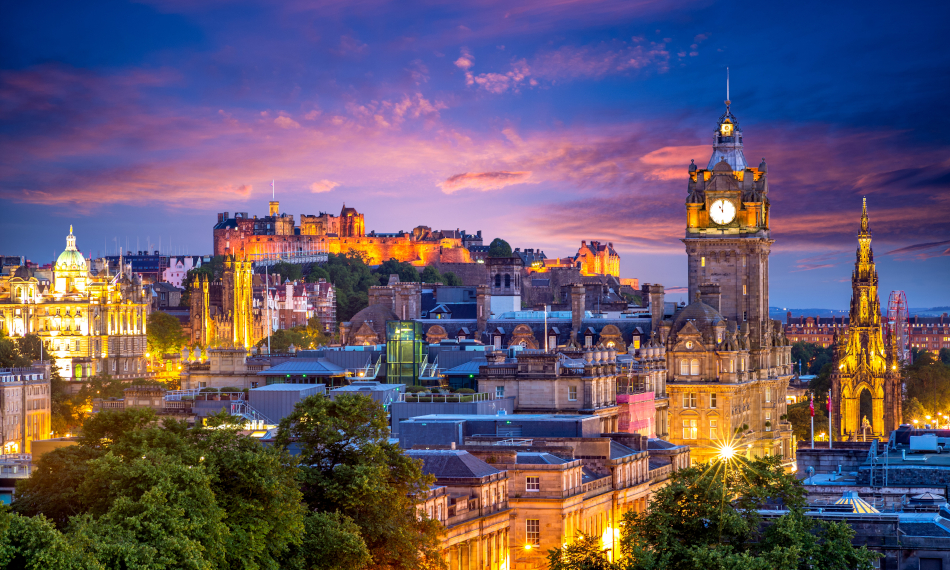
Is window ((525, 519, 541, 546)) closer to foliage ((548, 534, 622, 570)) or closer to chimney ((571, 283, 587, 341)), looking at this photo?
foliage ((548, 534, 622, 570))

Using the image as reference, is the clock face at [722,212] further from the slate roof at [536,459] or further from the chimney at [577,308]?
the slate roof at [536,459]

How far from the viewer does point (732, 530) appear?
76812 mm

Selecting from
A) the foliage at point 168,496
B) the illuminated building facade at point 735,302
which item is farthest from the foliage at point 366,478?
the illuminated building facade at point 735,302

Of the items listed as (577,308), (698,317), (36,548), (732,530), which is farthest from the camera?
(577,308)

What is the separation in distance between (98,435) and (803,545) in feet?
106

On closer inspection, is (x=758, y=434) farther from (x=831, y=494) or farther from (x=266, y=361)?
(x=831, y=494)

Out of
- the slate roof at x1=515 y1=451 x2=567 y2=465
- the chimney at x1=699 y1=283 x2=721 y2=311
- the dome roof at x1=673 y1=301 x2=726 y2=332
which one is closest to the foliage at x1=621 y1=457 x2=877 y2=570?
the slate roof at x1=515 y1=451 x2=567 y2=465

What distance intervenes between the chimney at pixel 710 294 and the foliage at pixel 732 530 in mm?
87955

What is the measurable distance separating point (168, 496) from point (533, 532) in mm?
35235

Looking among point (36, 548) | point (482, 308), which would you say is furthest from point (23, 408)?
point (36, 548)

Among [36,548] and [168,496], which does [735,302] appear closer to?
[168,496]

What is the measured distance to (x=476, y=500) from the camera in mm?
90938

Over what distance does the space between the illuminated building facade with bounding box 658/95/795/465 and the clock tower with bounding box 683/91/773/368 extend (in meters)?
0.10

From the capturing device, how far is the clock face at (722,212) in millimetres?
175875
